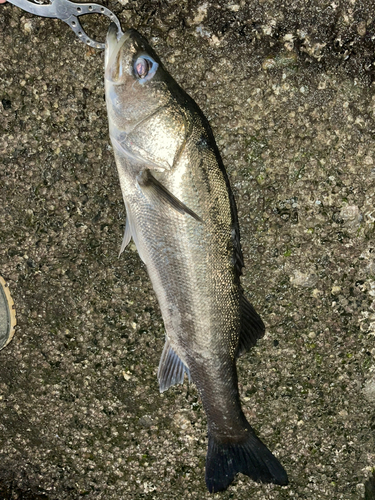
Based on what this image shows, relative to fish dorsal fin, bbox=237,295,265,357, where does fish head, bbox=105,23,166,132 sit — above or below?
above

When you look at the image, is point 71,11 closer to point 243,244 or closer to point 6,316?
point 243,244

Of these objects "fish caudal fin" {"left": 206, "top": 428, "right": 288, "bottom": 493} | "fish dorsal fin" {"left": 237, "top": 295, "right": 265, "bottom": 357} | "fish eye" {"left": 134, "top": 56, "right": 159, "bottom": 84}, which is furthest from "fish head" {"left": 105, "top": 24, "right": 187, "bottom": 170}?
"fish caudal fin" {"left": 206, "top": 428, "right": 288, "bottom": 493}

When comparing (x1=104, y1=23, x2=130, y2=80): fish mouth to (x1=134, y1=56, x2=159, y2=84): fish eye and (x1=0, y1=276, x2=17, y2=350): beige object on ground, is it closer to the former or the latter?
(x1=134, y1=56, x2=159, y2=84): fish eye

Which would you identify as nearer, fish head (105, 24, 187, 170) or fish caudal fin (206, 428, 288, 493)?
fish head (105, 24, 187, 170)

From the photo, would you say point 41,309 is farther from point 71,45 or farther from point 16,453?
point 71,45

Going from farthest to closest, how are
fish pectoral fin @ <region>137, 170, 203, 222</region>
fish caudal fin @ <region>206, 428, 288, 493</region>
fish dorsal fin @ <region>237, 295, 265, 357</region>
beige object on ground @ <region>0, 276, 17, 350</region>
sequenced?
1. beige object on ground @ <region>0, 276, 17, 350</region>
2. fish caudal fin @ <region>206, 428, 288, 493</region>
3. fish dorsal fin @ <region>237, 295, 265, 357</region>
4. fish pectoral fin @ <region>137, 170, 203, 222</region>

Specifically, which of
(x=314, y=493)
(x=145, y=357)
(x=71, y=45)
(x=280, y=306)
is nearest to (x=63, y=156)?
(x=71, y=45)

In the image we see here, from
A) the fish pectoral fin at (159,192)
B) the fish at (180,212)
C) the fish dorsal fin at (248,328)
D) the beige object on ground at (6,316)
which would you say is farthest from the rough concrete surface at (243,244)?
the fish pectoral fin at (159,192)

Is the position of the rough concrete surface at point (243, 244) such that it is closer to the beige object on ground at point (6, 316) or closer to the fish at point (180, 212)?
the beige object on ground at point (6, 316)
